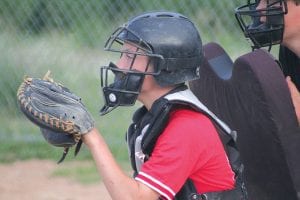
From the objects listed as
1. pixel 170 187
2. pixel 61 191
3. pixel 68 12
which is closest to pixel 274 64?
pixel 170 187

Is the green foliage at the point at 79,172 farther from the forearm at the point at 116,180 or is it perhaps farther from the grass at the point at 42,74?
the forearm at the point at 116,180

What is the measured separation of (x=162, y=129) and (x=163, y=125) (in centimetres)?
2

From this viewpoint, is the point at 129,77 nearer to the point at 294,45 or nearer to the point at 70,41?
the point at 294,45

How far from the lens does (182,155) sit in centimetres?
279

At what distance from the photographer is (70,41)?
696 cm

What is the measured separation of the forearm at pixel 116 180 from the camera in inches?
109

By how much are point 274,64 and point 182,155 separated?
2.11 ft

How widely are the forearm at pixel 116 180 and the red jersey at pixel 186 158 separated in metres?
0.03

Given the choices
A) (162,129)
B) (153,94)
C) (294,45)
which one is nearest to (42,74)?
(294,45)

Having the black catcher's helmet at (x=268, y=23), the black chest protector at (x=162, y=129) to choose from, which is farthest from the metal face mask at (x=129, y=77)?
the black catcher's helmet at (x=268, y=23)

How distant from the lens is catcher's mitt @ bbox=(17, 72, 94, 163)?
2.83m

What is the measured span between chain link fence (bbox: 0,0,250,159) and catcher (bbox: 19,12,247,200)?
3738 millimetres

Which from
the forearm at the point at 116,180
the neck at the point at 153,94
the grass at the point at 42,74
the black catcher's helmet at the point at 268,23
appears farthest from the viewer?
the grass at the point at 42,74

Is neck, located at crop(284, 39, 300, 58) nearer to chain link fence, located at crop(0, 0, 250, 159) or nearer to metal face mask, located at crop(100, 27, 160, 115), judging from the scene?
metal face mask, located at crop(100, 27, 160, 115)
